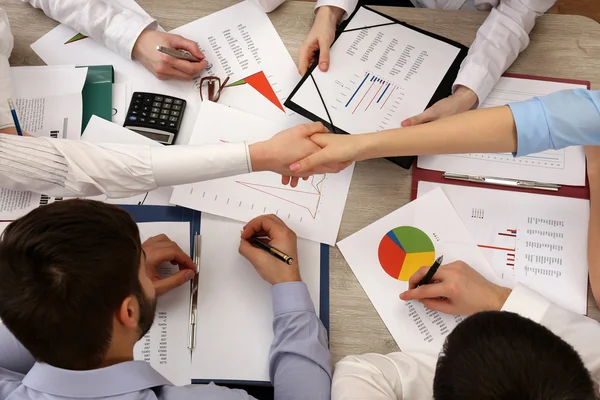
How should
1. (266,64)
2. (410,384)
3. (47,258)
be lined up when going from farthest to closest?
(266,64), (410,384), (47,258)

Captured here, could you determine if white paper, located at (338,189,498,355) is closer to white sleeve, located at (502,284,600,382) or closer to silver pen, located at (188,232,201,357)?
white sleeve, located at (502,284,600,382)

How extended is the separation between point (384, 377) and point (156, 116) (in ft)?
2.15

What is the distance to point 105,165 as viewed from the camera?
0.97 metres

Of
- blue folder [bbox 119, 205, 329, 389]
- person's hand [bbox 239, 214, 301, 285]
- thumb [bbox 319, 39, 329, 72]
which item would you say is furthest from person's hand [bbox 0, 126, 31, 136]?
thumb [bbox 319, 39, 329, 72]

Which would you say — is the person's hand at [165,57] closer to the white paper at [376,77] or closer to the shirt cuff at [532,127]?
the white paper at [376,77]

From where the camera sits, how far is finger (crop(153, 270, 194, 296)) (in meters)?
0.92

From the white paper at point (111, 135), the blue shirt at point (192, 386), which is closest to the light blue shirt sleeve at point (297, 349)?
the blue shirt at point (192, 386)

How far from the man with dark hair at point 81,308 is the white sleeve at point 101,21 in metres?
0.49

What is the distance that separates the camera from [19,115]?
3.57 feet

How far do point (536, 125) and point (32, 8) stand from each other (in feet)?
3.54

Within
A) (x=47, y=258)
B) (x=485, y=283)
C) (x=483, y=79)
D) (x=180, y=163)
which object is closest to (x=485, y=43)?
(x=483, y=79)

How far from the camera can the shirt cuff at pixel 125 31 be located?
3.70ft

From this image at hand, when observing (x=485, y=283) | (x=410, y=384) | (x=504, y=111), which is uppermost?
(x=504, y=111)

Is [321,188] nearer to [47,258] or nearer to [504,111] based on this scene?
[504,111]
